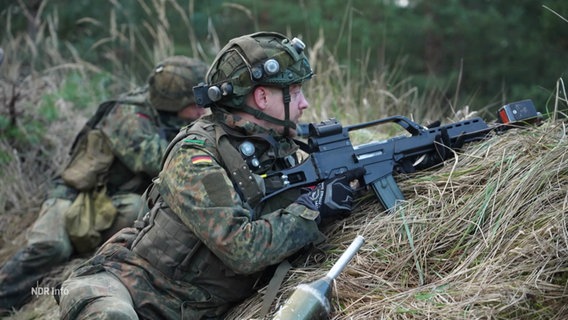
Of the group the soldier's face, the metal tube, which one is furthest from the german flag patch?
the metal tube

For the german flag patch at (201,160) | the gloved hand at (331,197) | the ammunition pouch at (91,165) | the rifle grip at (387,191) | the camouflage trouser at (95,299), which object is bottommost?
the ammunition pouch at (91,165)

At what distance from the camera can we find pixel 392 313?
3182mm

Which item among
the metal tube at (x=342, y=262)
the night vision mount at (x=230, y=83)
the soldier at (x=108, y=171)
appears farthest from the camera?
the soldier at (x=108, y=171)

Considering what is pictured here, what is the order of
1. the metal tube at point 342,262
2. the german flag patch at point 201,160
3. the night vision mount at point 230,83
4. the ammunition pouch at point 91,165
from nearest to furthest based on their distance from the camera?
the metal tube at point 342,262 < the german flag patch at point 201,160 < the night vision mount at point 230,83 < the ammunition pouch at point 91,165

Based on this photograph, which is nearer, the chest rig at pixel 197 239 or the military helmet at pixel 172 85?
the chest rig at pixel 197 239

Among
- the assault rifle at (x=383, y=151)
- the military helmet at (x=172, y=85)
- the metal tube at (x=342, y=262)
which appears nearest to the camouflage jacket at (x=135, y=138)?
the military helmet at (x=172, y=85)

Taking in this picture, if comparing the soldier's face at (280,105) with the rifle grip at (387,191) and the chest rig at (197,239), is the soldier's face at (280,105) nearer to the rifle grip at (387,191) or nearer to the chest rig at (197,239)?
the chest rig at (197,239)

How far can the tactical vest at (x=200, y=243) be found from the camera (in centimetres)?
365

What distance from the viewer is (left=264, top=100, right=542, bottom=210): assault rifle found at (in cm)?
384

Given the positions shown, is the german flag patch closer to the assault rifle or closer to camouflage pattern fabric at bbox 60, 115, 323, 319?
camouflage pattern fabric at bbox 60, 115, 323, 319

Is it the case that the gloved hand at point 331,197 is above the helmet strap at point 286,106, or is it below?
below

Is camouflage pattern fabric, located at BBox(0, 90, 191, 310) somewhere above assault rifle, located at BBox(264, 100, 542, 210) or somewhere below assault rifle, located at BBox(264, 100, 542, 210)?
below

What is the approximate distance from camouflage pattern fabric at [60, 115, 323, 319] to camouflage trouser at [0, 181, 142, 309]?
7.80 ft

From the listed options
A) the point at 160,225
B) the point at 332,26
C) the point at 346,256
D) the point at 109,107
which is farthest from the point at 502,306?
the point at 332,26
